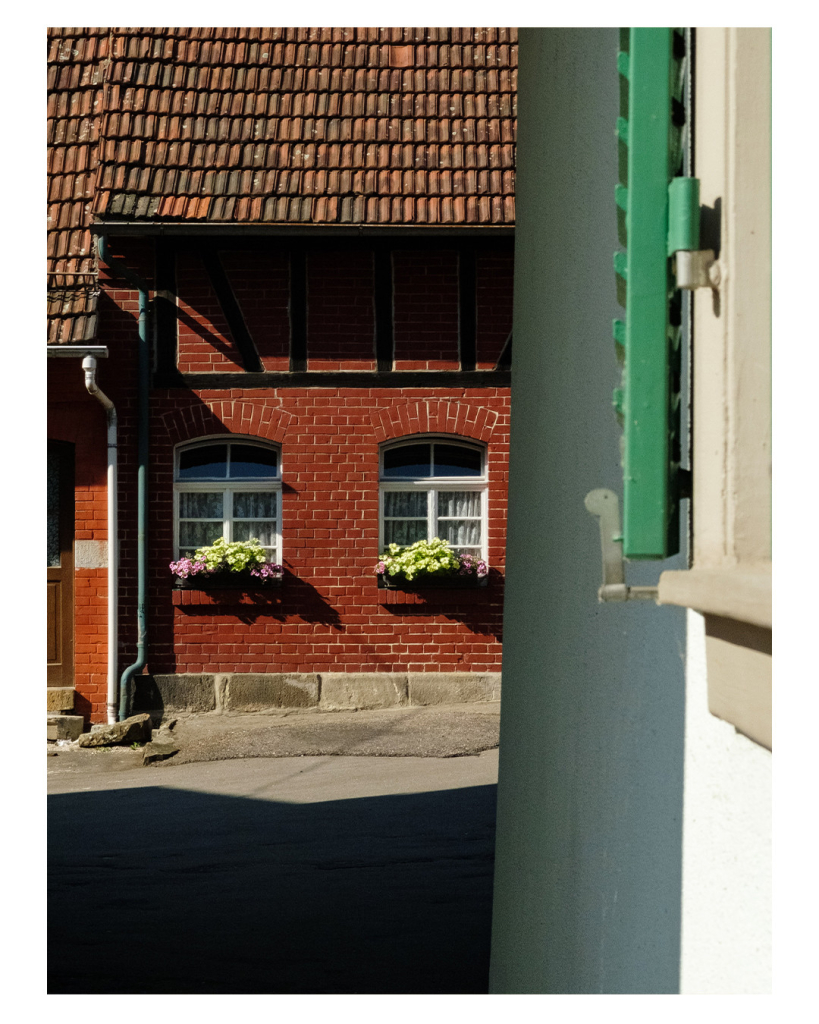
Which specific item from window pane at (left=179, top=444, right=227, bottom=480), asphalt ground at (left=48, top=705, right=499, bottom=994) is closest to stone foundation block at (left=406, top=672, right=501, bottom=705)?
asphalt ground at (left=48, top=705, right=499, bottom=994)

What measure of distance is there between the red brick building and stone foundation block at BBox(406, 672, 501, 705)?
10 cm

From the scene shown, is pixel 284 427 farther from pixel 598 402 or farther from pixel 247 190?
pixel 598 402

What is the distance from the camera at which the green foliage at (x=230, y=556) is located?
991cm

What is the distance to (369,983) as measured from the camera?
13.4 feet

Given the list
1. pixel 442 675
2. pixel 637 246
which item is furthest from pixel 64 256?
pixel 637 246

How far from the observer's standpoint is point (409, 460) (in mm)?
10430

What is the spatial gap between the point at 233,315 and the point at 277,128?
1981mm

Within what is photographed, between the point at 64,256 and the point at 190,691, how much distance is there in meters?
4.43

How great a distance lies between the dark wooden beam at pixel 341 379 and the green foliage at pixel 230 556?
1529mm

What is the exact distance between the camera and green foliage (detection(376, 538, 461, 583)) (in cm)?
1002

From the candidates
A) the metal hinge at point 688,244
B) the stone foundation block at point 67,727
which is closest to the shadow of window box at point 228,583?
the stone foundation block at point 67,727

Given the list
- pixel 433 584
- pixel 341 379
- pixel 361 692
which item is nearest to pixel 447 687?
pixel 361 692

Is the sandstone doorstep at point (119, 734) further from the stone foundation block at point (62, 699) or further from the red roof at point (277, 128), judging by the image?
the red roof at point (277, 128)

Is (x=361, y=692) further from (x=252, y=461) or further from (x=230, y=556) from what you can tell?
(x=252, y=461)
